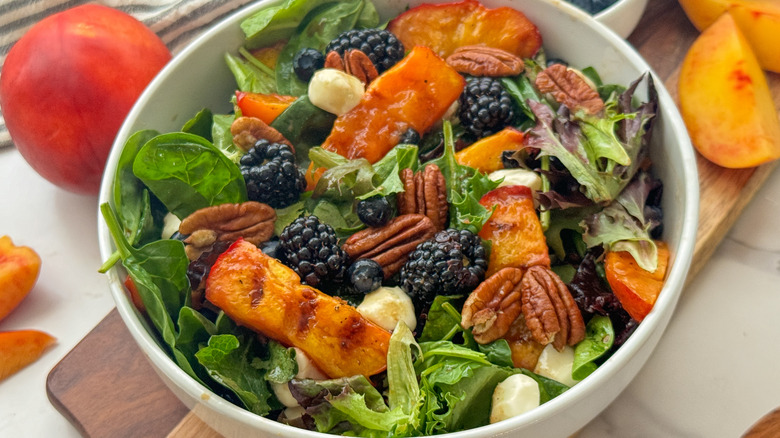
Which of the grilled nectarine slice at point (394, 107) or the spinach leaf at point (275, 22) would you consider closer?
the grilled nectarine slice at point (394, 107)

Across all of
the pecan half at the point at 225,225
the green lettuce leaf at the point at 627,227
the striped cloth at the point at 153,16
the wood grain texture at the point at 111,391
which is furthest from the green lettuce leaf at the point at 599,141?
the striped cloth at the point at 153,16

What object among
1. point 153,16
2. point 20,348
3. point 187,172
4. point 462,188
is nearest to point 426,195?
point 462,188

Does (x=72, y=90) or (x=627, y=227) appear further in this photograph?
(x=72, y=90)

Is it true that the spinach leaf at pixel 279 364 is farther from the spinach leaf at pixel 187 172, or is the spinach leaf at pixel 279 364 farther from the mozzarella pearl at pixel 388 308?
the spinach leaf at pixel 187 172

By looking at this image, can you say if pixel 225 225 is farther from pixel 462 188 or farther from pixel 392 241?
pixel 462 188

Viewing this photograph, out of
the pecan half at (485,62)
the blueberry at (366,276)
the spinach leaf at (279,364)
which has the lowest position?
the spinach leaf at (279,364)

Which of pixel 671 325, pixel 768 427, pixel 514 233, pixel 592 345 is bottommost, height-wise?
pixel 671 325
